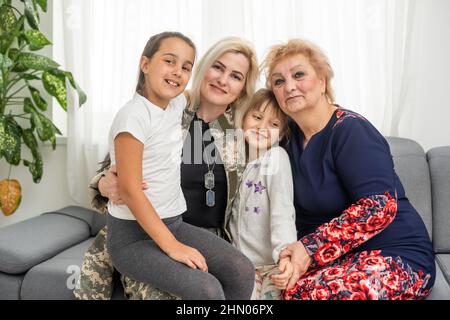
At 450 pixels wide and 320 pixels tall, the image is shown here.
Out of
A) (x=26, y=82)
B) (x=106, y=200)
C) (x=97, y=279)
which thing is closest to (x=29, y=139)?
(x=26, y=82)

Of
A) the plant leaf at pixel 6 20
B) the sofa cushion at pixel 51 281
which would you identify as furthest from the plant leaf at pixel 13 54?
the sofa cushion at pixel 51 281

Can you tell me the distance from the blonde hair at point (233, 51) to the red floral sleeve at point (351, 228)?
20.5 inches

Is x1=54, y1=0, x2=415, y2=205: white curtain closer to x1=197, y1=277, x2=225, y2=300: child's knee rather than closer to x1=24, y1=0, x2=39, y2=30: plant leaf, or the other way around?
x1=24, y1=0, x2=39, y2=30: plant leaf

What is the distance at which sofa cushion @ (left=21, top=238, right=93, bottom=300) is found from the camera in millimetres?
1672

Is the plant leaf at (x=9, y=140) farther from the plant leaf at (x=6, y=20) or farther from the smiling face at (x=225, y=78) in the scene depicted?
the smiling face at (x=225, y=78)

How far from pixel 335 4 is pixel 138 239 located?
61.3 inches

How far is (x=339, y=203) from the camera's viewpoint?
145cm

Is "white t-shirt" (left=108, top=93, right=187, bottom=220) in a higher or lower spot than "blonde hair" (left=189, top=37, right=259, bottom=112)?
lower

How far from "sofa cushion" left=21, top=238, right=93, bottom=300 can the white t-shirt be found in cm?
52

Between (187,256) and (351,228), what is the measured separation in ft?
1.59

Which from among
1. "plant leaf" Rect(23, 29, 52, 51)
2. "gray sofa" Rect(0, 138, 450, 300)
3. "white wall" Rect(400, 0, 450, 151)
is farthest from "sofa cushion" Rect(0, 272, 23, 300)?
"white wall" Rect(400, 0, 450, 151)

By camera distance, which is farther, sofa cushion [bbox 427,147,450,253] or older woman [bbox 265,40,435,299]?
sofa cushion [bbox 427,147,450,253]

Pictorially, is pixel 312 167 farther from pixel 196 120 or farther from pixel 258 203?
pixel 196 120
